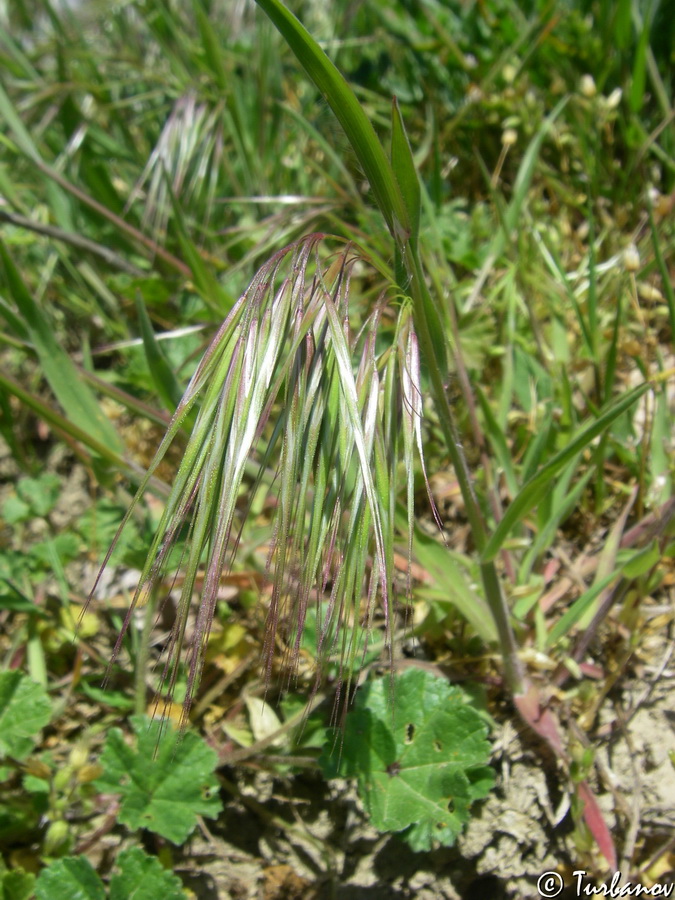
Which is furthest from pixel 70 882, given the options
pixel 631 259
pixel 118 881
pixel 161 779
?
pixel 631 259

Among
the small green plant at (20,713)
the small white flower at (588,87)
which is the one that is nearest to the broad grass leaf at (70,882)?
the small green plant at (20,713)

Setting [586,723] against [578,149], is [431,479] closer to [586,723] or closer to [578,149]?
[586,723]

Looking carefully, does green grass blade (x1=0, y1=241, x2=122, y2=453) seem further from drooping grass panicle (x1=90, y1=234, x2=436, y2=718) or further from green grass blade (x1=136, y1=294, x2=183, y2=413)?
drooping grass panicle (x1=90, y1=234, x2=436, y2=718)

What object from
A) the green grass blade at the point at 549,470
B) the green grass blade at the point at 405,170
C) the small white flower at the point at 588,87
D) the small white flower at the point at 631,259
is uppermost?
the small white flower at the point at 588,87

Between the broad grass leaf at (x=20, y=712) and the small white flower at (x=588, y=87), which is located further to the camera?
the small white flower at (x=588, y=87)

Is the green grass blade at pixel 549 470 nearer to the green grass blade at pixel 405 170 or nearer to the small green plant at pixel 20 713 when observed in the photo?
the green grass blade at pixel 405 170

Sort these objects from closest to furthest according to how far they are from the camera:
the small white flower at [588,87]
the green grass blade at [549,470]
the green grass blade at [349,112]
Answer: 1. the green grass blade at [349,112]
2. the green grass blade at [549,470]
3. the small white flower at [588,87]

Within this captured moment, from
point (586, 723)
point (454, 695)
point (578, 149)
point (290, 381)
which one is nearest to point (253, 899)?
point (454, 695)
